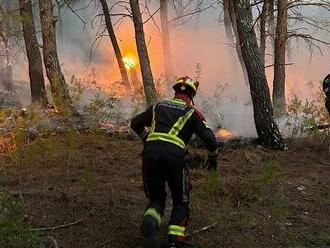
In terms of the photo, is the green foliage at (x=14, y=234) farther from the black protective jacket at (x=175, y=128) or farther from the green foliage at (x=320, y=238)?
the green foliage at (x=320, y=238)

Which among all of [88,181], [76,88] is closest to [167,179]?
[88,181]

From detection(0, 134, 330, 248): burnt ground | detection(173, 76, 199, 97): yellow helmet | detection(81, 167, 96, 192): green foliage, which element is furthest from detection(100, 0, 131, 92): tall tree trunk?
detection(173, 76, 199, 97): yellow helmet

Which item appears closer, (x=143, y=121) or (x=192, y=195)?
(x=143, y=121)

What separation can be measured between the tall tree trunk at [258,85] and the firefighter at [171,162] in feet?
14.8

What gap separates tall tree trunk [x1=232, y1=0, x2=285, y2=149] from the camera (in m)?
9.89

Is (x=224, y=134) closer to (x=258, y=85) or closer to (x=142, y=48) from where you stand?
(x=258, y=85)

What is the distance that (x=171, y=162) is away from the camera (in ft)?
17.5

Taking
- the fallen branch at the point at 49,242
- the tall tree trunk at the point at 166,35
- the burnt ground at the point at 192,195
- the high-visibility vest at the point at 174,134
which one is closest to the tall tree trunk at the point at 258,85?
the burnt ground at the point at 192,195

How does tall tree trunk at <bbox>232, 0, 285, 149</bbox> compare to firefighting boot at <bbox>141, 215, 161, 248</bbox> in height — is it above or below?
above

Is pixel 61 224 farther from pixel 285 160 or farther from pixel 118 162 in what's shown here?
pixel 285 160

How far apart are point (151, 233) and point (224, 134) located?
635cm

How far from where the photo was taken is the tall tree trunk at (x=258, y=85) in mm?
9891

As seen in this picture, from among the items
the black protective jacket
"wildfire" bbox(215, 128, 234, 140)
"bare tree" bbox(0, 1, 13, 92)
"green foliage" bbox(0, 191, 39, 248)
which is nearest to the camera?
"green foliage" bbox(0, 191, 39, 248)

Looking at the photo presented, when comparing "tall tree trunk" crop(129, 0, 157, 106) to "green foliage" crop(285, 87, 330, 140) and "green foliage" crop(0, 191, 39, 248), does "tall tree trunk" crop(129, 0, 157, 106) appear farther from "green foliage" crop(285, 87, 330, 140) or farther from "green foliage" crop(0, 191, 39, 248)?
"green foliage" crop(0, 191, 39, 248)
